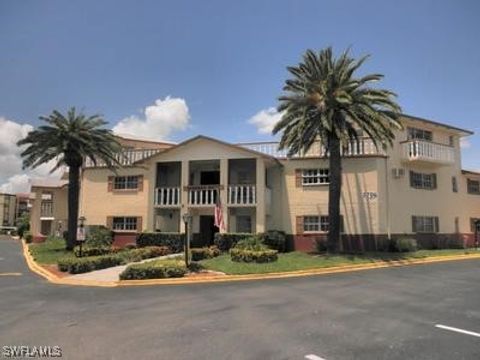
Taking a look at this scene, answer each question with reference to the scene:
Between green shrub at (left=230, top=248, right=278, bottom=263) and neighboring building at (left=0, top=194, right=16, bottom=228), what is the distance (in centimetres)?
11460

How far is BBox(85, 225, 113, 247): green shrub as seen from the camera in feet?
97.7

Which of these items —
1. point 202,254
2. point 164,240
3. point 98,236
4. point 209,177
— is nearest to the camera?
point 202,254

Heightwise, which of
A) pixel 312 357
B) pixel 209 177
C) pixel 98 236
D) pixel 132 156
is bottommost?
pixel 312 357

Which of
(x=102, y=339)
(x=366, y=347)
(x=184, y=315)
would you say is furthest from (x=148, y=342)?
(x=366, y=347)

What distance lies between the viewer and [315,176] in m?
28.4

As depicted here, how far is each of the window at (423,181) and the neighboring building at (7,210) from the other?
115060 millimetres

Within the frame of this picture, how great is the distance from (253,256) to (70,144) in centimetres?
1375

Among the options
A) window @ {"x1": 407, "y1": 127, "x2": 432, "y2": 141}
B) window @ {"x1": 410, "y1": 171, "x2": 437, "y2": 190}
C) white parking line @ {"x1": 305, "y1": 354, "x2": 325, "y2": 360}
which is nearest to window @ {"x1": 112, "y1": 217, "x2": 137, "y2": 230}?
window @ {"x1": 410, "y1": 171, "x2": 437, "y2": 190}

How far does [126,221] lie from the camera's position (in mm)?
31906

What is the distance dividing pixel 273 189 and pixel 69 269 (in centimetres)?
1379

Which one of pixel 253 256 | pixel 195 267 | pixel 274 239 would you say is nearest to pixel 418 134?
pixel 274 239

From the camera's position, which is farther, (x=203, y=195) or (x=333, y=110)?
(x=203, y=195)

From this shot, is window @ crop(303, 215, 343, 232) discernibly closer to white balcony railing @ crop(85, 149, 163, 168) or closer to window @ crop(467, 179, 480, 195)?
white balcony railing @ crop(85, 149, 163, 168)

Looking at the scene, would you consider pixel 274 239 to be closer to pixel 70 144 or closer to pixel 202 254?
pixel 202 254
